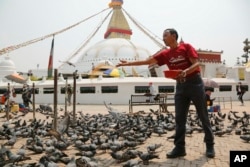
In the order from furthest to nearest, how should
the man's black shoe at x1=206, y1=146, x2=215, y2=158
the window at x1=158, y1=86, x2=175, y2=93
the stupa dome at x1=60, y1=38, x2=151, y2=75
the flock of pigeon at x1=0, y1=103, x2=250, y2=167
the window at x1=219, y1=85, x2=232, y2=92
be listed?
the stupa dome at x1=60, y1=38, x2=151, y2=75 < the window at x1=219, y1=85, x2=232, y2=92 < the window at x1=158, y1=86, x2=175, y2=93 < the man's black shoe at x1=206, y1=146, x2=215, y2=158 < the flock of pigeon at x1=0, y1=103, x2=250, y2=167

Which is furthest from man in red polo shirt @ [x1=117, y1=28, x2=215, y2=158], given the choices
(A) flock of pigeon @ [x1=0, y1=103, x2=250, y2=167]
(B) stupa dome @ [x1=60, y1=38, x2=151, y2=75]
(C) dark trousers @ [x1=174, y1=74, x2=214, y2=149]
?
(B) stupa dome @ [x1=60, y1=38, x2=151, y2=75]

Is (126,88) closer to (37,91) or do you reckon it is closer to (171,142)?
(37,91)

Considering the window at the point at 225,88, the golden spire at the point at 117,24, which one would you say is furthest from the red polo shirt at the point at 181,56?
the golden spire at the point at 117,24

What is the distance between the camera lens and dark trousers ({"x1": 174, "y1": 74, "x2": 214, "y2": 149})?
5.71m

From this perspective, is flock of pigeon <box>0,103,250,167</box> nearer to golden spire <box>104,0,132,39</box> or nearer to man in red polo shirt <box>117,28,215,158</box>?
man in red polo shirt <box>117,28,215,158</box>

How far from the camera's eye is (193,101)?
18.9ft

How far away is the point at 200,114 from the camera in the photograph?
18.9 feet

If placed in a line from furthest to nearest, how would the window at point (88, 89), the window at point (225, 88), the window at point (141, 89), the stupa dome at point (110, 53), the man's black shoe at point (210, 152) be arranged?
1. the stupa dome at point (110, 53)
2. the window at point (225, 88)
3. the window at point (88, 89)
4. the window at point (141, 89)
5. the man's black shoe at point (210, 152)

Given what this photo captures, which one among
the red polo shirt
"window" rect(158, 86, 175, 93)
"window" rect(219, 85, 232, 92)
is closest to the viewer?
the red polo shirt

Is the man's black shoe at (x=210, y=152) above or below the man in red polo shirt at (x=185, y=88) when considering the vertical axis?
below

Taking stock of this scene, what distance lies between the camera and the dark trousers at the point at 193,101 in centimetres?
571

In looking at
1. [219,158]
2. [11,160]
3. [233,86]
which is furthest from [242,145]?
[233,86]

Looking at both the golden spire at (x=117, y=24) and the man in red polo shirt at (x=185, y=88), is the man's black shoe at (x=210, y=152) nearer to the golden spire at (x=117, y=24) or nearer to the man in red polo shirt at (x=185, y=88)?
the man in red polo shirt at (x=185, y=88)

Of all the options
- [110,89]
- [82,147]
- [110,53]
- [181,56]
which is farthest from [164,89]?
[110,53]
